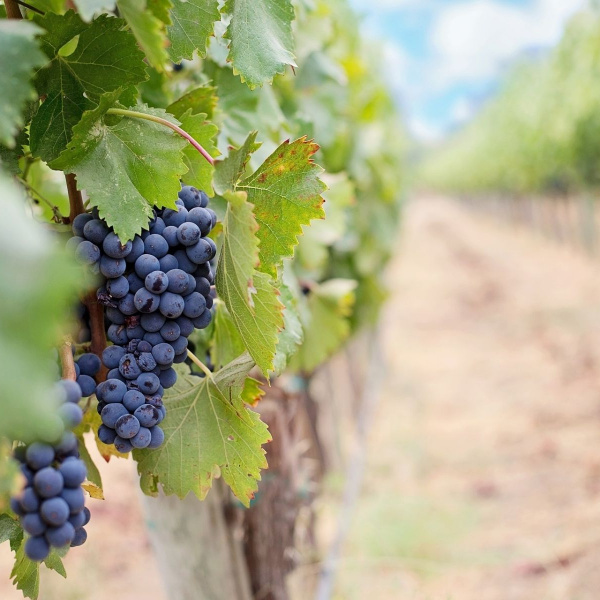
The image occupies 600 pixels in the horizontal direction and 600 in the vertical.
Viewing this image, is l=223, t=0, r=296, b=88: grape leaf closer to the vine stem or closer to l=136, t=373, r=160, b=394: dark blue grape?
the vine stem

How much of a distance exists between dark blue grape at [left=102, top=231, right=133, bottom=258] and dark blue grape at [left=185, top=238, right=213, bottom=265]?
84 mm

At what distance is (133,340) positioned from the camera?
0.93m

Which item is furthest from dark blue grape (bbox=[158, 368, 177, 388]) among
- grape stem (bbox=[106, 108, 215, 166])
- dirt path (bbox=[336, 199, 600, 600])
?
dirt path (bbox=[336, 199, 600, 600])

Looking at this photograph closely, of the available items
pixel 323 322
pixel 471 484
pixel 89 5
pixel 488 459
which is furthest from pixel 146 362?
pixel 488 459

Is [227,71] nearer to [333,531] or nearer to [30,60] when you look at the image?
[30,60]

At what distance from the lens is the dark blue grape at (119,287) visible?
2.97ft

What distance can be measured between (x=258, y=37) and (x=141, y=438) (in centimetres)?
62

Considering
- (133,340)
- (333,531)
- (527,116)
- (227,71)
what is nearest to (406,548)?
(333,531)

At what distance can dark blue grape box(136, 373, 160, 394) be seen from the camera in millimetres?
907

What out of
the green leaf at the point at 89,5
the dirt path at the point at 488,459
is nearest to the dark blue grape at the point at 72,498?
the green leaf at the point at 89,5

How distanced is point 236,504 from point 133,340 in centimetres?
140

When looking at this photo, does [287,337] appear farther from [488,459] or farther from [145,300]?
[488,459]

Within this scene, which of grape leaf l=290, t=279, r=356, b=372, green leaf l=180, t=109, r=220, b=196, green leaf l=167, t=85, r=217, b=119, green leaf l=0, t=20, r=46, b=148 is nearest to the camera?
green leaf l=0, t=20, r=46, b=148

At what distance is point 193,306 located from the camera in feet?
3.08
